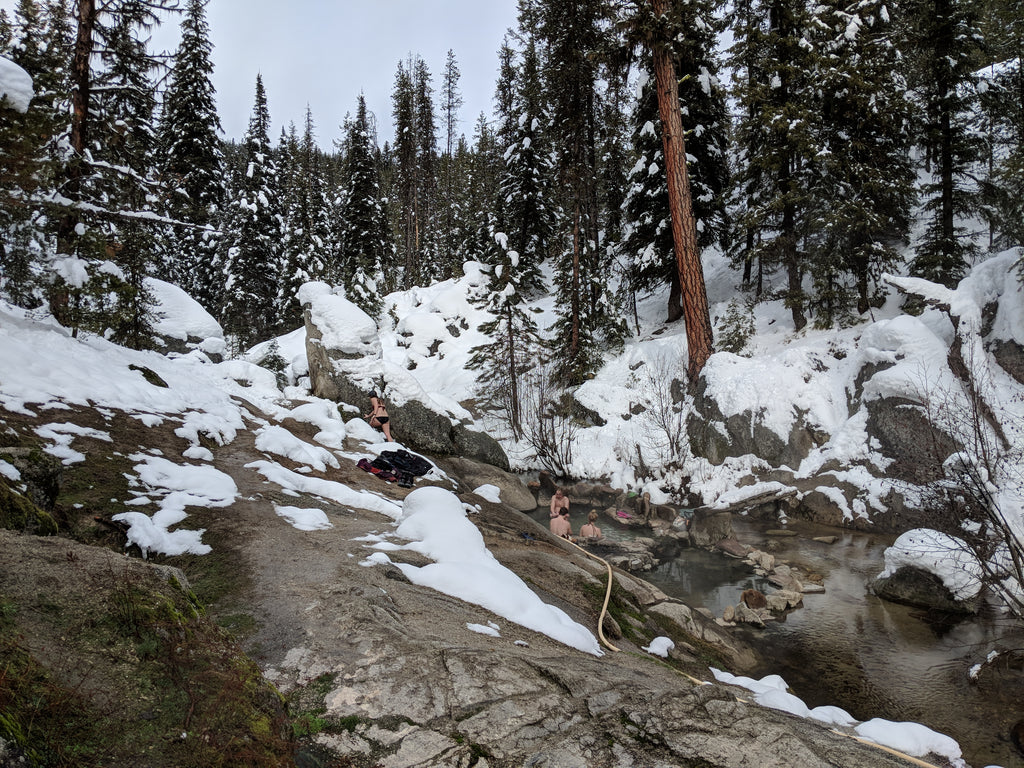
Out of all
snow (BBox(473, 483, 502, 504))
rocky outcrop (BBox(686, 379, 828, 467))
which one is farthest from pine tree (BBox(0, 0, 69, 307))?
rocky outcrop (BBox(686, 379, 828, 467))

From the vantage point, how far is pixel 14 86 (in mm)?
6613

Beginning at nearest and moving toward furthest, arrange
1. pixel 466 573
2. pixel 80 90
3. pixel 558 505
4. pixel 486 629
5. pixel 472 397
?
pixel 486 629 < pixel 466 573 < pixel 80 90 < pixel 558 505 < pixel 472 397

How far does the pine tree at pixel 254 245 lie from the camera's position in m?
28.1

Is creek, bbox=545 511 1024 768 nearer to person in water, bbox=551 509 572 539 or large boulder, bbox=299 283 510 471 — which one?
person in water, bbox=551 509 572 539

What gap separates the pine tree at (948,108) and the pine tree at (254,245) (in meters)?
29.3

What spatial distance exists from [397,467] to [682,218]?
11.5 m

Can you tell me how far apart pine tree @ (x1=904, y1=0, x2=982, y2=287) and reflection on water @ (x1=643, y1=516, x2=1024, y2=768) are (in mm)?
10499

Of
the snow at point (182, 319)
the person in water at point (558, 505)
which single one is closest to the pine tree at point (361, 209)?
the snow at point (182, 319)

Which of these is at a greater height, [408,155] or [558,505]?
[408,155]

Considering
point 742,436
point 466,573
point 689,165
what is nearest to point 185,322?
point 466,573

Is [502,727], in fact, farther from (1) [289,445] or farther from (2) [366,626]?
(1) [289,445]

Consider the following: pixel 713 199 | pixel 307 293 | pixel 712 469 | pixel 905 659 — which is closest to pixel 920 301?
pixel 712 469

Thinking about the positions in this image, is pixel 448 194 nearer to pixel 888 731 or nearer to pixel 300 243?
pixel 300 243

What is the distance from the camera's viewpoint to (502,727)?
272 centimetres
